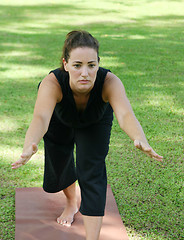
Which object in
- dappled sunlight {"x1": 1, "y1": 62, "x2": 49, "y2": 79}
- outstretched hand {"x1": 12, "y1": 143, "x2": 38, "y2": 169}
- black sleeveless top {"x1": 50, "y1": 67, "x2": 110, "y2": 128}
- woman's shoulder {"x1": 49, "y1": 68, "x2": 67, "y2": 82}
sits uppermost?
woman's shoulder {"x1": 49, "y1": 68, "x2": 67, "y2": 82}

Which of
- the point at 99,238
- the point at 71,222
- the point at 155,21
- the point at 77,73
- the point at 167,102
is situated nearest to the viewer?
the point at 77,73

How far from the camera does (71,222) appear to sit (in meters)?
3.18

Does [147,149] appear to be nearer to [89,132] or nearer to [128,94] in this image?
[89,132]

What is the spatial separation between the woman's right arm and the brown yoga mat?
103 cm

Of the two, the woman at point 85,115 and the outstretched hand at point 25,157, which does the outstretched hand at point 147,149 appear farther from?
the outstretched hand at point 25,157

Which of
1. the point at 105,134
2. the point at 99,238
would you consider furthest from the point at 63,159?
the point at 99,238

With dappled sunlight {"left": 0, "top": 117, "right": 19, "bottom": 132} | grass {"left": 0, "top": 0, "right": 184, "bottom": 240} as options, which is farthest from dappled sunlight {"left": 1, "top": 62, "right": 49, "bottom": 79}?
dappled sunlight {"left": 0, "top": 117, "right": 19, "bottom": 132}

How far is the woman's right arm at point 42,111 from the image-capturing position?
7.57 ft

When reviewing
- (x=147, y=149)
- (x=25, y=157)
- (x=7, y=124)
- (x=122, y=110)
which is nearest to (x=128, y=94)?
(x=7, y=124)

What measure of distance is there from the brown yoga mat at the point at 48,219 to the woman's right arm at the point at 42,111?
1026 millimetres

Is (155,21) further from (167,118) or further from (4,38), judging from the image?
(167,118)

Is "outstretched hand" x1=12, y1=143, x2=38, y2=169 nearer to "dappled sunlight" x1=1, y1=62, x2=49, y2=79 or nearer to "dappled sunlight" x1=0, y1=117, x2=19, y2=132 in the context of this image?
"dappled sunlight" x1=0, y1=117, x2=19, y2=132

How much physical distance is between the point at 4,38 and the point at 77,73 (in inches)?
282

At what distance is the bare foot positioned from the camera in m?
3.16
